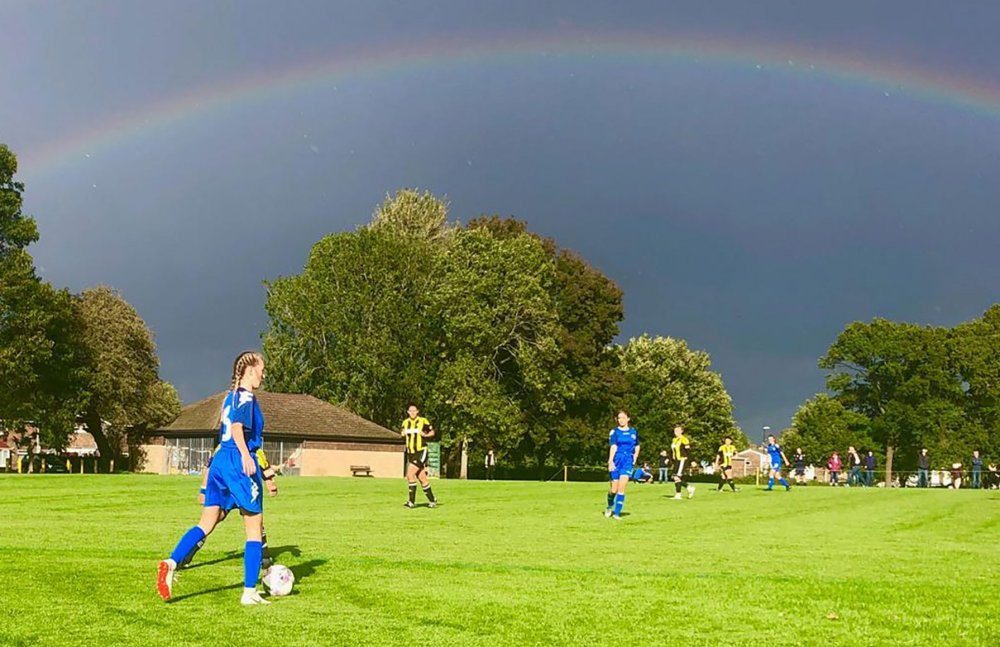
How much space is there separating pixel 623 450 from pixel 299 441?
5197 centimetres

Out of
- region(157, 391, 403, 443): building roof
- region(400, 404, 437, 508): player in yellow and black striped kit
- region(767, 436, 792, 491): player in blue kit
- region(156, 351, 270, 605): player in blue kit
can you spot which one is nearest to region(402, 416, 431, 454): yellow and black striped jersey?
region(400, 404, 437, 508): player in yellow and black striped kit

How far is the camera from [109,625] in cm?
801

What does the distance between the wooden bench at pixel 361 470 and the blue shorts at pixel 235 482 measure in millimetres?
63607

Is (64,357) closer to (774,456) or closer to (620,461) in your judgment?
(774,456)

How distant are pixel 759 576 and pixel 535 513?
41.3 ft

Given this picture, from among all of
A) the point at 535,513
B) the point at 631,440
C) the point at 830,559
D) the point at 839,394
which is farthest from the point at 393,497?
the point at 839,394

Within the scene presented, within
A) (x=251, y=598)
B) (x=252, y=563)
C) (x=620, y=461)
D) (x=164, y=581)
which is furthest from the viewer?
(x=620, y=461)

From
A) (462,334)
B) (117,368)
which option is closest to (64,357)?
(117,368)

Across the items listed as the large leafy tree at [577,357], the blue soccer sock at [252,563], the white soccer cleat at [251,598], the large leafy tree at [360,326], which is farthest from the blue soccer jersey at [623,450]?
the large leafy tree at [360,326]

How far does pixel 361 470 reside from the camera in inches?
2867

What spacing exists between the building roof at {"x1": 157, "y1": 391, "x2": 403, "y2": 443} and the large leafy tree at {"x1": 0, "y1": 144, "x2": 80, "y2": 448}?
9909 mm

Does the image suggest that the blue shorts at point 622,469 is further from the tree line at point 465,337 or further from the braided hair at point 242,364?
the tree line at point 465,337

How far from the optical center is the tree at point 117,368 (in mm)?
68812

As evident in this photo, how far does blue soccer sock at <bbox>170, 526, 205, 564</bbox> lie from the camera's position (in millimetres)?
9648
